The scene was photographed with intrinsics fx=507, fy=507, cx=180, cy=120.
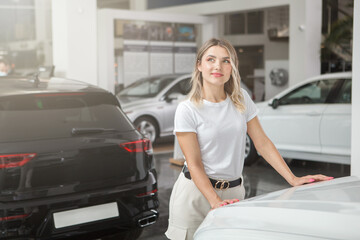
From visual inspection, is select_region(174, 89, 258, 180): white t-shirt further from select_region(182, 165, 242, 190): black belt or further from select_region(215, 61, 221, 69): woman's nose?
select_region(215, 61, 221, 69): woman's nose

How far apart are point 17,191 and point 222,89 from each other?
173 centimetres

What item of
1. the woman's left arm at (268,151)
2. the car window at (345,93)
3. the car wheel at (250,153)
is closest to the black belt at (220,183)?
the woman's left arm at (268,151)

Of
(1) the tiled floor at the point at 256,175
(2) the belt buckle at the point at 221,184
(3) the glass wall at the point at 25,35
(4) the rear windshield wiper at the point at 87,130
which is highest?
(3) the glass wall at the point at 25,35

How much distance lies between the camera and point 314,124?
24.5 ft

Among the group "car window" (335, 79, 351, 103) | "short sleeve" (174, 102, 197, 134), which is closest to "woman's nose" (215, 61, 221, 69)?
"short sleeve" (174, 102, 197, 134)

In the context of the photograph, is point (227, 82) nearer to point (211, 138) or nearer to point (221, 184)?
point (211, 138)

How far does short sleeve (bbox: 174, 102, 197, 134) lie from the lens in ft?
7.90

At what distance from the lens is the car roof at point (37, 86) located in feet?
12.8

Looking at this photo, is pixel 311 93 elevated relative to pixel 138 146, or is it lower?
elevated

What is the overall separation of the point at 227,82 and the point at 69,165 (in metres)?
1.57

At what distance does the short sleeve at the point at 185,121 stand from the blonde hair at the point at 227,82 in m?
0.06

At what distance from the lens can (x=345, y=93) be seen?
7.42 meters

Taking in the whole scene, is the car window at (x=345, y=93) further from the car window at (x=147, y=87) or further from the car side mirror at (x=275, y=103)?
the car window at (x=147, y=87)

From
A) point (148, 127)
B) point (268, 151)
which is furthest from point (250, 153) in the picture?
point (268, 151)
